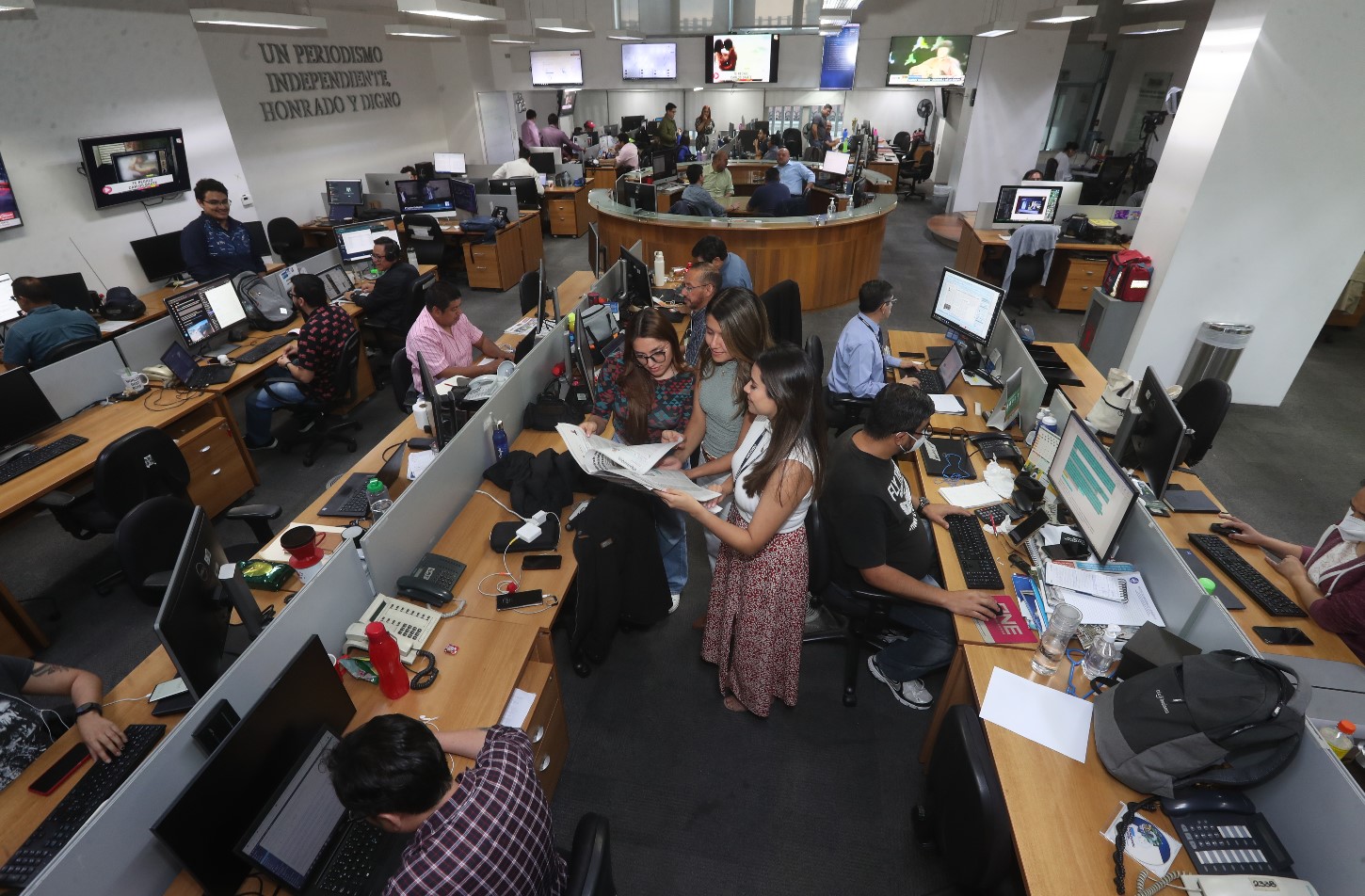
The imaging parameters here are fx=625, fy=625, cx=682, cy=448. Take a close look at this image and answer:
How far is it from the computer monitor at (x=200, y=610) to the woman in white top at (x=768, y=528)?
1510 millimetres

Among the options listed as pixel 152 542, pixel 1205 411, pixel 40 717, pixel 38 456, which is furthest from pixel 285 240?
pixel 1205 411

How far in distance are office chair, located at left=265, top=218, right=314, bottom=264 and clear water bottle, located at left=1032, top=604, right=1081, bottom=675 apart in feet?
29.6

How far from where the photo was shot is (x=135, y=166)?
6.31 metres

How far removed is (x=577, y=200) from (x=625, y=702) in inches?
→ 388

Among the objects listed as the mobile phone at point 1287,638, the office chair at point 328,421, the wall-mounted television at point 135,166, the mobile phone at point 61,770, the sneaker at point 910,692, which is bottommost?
the sneaker at point 910,692

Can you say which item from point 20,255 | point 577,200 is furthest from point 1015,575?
point 577,200

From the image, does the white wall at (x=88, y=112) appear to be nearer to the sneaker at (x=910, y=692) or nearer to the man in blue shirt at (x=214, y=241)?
the man in blue shirt at (x=214, y=241)

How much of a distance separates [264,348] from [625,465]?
412cm

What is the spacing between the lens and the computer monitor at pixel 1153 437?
2.71m

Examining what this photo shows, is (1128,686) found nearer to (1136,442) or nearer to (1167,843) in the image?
(1167,843)

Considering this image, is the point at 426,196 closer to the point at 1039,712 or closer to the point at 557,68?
the point at 557,68

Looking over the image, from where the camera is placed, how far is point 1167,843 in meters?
1.70

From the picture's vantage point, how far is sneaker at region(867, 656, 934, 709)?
9.95ft


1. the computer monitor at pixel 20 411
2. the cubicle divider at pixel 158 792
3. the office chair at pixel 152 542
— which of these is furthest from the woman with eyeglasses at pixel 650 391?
the computer monitor at pixel 20 411
